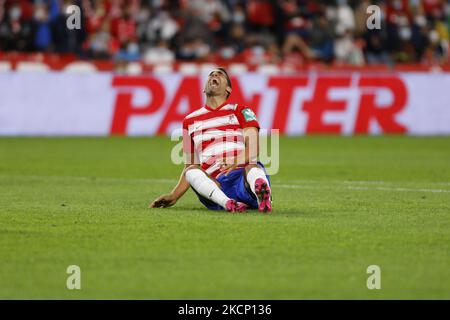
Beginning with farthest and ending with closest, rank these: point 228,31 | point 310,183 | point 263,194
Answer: point 228,31 < point 310,183 < point 263,194

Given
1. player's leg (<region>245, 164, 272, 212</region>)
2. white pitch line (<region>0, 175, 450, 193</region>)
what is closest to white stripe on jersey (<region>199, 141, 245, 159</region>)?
player's leg (<region>245, 164, 272, 212</region>)

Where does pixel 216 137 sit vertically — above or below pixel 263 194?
above

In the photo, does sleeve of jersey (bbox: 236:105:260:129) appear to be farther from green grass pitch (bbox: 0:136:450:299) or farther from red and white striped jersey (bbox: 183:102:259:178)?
green grass pitch (bbox: 0:136:450:299)

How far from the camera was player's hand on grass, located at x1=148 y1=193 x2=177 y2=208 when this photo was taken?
10913 mm

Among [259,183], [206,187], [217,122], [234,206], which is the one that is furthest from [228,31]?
[259,183]

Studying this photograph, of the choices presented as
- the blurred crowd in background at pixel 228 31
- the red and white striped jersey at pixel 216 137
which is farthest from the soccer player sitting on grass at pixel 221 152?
the blurred crowd in background at pixel 228 31

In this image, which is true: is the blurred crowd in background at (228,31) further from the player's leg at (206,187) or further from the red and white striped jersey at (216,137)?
the player's leg at (206,187)

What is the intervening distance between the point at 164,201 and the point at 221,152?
869 millimetres

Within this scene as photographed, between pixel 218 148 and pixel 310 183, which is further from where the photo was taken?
pixel 310 183

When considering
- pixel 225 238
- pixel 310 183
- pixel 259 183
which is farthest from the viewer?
pixel 310 183

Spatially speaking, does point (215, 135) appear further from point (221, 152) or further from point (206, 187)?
point (206, 187)

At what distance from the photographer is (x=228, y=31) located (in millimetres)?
27484

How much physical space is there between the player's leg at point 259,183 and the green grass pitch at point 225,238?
0.22 m
